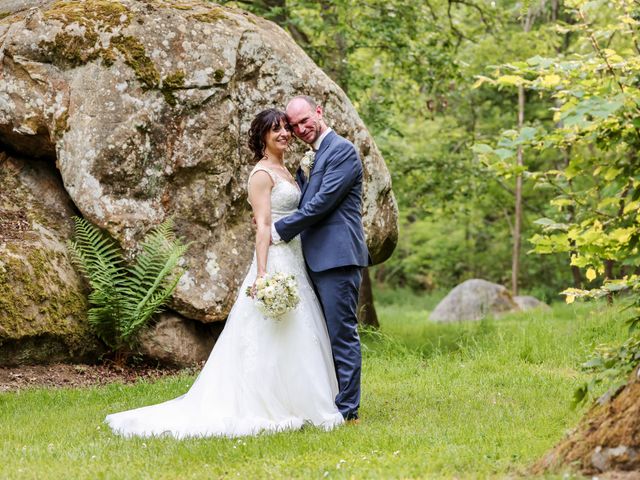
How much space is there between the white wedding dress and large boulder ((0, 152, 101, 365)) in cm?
229

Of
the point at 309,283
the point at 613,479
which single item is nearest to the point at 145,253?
the point at 309,283

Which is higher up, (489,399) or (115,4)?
(115,4)

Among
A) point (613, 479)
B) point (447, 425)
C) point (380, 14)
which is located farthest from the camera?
point (380, 14)

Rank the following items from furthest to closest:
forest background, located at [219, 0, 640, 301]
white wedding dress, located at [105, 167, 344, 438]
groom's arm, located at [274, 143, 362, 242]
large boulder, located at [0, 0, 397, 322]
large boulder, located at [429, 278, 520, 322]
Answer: large boulder, located at [429, 278, 520, 322] → large boulder, located at [0, 0, 397, 322] → groom's arm, located at [274, 143, 362, 242] → white wedding dress, located at [105, 167, 344, 438] → forest background, located at [219, 0, 640, 301]

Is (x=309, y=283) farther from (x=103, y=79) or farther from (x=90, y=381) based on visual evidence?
(x=103, y=79)

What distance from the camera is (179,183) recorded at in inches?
337

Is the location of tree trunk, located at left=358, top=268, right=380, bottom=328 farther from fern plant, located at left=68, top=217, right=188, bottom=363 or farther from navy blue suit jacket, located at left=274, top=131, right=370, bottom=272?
navy blue suit jacket, located at left=274, top=131, right=370, bottom=272

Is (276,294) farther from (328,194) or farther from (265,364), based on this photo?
(328,194)

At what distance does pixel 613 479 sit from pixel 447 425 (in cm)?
210

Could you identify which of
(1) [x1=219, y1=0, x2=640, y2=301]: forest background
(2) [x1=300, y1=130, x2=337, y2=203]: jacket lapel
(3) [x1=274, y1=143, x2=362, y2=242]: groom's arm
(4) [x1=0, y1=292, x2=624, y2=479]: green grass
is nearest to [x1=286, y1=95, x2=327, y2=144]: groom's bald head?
(2) [x1=300, y1=130, x2=337, y2=203]: jacket lapel

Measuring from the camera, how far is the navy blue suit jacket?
591 centimetres

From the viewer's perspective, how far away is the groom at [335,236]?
19.5 ft

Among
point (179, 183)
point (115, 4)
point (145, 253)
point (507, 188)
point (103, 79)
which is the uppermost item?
point (115, 4)

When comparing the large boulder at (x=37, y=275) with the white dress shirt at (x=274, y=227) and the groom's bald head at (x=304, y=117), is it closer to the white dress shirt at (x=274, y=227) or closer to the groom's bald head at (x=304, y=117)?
the white dress shirt at (x=274, y=227)
